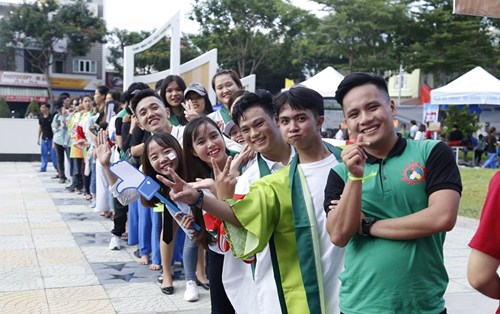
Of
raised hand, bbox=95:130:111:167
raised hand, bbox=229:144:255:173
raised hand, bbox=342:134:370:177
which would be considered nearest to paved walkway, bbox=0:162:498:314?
raised hand, bbox=95:130:111:167

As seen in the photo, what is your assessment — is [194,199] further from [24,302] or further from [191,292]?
[24,302]

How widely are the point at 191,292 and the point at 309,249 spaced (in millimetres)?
2427

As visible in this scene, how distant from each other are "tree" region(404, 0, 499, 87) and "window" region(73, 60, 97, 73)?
24.4m

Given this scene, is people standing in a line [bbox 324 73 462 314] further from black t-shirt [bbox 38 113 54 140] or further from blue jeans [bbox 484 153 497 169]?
blue jeans [bbox 484 153 497 169]

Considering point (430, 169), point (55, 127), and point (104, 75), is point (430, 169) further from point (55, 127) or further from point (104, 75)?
point (104, 75)

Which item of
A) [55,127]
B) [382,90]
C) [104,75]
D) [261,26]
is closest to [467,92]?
[55,127]

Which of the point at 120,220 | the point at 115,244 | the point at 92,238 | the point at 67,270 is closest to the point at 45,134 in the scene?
the point at 92,238

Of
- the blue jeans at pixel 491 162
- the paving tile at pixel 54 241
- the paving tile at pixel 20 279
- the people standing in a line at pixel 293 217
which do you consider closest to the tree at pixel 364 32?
the blue jeans at pixel 491 162

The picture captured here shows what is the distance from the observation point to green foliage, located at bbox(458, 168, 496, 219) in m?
9.03

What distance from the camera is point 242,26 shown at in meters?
30.2

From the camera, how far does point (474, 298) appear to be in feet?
14.9

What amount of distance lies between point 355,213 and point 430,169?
33cm

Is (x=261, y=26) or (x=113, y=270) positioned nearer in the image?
(x=113, y=270)

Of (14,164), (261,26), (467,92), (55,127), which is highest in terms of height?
(261,26)
